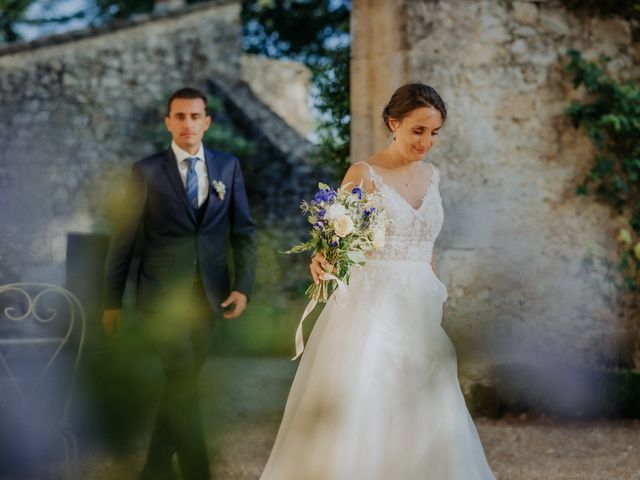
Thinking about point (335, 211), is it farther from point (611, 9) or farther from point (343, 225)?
point (611, 9)

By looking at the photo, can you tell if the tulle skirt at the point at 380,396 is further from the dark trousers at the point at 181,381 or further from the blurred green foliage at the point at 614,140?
the blurred green foliage at the point at 614,140

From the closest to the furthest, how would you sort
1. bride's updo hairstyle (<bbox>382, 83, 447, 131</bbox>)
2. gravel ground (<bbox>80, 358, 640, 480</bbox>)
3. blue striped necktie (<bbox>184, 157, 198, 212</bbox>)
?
bride's updo hairstyle (<bbox>382, 83, 447, 131</bbox>), blue striped necktie (<bbox>184, 157, 198, 212</bbox>), gravel ground (<bbox>80, 358, 640, 480</bbox>)

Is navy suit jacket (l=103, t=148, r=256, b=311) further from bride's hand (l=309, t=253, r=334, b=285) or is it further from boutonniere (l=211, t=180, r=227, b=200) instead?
bride's hand (l=309, t=253, r=334, b=285)

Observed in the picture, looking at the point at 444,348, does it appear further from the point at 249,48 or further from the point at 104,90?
the point at 249,48

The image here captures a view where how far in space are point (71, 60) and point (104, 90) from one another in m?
0.62

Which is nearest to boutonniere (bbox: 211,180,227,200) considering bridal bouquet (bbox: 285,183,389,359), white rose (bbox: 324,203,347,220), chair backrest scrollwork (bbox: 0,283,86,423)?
bridal bouquet (bbox: 285,183,389,359)

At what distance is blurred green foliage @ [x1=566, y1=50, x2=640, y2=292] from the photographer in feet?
20.1

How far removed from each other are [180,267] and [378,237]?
0.90m

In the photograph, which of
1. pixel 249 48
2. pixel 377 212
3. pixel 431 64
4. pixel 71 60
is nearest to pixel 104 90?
pixel 71 60

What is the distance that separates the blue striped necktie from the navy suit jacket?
0.14ft

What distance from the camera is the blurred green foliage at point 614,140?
614 cm

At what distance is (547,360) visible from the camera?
20.0 feet

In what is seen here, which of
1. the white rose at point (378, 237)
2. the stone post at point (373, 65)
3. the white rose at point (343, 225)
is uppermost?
the stone post at point (373, 65)

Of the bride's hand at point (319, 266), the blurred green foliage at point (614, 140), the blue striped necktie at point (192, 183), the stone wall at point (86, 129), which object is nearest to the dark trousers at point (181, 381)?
the blue striped necktie at point (192, 183)
